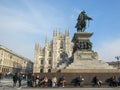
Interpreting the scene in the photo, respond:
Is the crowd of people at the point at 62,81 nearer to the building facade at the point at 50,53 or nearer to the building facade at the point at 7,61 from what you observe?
the building facade at the point at 7,61

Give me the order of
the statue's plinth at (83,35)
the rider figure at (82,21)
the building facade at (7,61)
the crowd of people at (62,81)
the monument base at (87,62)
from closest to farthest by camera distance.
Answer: the crowd of people at (62,81) < the monument base at (87,62) < the statue's plinth at (83,35) < the rider figure at (82,21) < the building facade at (7,61)

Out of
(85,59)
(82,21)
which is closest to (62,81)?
(85,59)

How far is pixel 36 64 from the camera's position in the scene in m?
84.7

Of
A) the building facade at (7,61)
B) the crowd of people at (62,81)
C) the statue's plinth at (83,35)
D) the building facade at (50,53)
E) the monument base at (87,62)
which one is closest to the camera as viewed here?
the crowd of people at (62,81)

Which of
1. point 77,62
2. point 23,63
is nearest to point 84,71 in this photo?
point 77,62

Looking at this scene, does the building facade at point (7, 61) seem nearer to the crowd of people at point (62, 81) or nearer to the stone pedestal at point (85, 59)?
the stone pedestal at point (85, 59)

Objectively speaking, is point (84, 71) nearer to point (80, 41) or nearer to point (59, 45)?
point (80, 41)

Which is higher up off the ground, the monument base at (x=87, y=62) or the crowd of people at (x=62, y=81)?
the monument base at (x=87, y=62)

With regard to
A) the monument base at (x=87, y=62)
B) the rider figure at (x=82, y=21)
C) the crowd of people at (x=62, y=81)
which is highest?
the rider figure at (x=82, y=21)

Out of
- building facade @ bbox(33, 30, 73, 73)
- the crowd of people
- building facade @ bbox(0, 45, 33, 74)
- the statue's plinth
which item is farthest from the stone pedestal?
building facade @ bbox(33, 30, 73, 73)

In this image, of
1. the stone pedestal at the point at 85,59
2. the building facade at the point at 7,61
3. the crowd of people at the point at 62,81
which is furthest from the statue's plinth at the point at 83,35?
the building facade at the point at 7,61

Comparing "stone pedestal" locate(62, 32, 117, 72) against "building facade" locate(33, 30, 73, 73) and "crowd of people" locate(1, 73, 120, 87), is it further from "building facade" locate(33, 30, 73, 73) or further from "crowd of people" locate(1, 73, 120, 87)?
"building facade" locate(33, 30, 73, 73)

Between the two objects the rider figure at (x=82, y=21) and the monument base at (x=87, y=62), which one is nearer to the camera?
the monument base at (x=87, y=62)

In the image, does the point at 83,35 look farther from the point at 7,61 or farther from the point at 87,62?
the point at 7,61
